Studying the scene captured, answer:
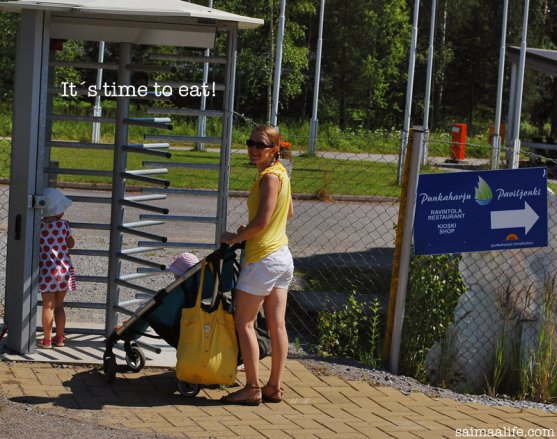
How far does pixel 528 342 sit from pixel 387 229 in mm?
8795

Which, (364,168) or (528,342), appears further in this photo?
(364,168)

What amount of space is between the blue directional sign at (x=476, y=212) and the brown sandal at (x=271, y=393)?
1631 mm

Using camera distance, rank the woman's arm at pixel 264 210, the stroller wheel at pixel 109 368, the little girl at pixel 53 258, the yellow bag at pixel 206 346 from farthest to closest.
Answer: the little girl at pixel 53 258, the stroller wheel at pixel 109 368, the yellow bag at pixel 206 346, the woman's arm at pixel 264 210

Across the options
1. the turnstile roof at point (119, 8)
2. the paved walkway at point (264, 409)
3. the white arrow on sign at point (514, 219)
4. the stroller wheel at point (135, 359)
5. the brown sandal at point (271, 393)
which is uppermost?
the turnstile roof at point (119, 8)

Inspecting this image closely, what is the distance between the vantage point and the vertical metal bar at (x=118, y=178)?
809 centimetres

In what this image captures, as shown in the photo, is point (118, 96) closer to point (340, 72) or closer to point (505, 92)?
point (340, 72)

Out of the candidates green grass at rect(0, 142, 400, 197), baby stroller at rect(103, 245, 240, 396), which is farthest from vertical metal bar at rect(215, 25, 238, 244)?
green grass at rect(0, 142, 400, 197)

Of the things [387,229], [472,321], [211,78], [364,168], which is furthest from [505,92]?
[472,321]

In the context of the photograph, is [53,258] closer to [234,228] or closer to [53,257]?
[53,257]

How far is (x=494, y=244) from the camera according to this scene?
26.4ft

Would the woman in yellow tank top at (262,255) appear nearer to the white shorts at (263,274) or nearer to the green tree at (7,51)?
the white shorts at (263,274)

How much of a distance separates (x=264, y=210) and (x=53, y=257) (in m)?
1.97

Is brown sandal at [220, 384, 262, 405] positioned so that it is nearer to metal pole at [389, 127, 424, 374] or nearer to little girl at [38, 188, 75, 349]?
metal pole at [389, 127, 424, 374]

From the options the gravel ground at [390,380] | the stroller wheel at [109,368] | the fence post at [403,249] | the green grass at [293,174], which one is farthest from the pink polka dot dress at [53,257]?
the green grass at [293,174]
